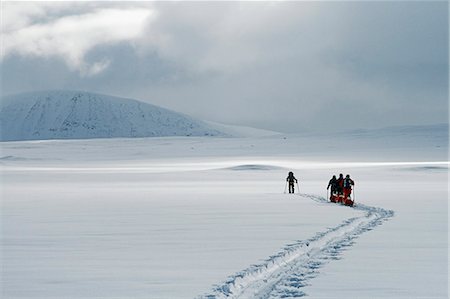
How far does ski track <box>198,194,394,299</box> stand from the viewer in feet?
29.1

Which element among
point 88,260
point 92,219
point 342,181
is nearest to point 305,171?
point 342,181

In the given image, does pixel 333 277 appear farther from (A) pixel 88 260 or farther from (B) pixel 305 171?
(B) pixel 305 171

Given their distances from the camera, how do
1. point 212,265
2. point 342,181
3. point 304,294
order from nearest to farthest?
point 304,294 < point 212,265 < point 342,181

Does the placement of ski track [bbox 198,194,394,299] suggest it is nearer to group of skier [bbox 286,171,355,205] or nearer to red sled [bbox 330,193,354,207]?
red sled [bbox 330,193,354,207]

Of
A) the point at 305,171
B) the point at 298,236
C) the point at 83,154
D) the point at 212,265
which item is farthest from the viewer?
the point at 83,154

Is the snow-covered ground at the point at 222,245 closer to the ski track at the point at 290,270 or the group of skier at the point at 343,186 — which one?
the ski track at the point at 290,270

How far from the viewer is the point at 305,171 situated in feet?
168

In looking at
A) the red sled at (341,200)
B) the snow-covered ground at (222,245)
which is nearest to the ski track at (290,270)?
the snow-covered ground at (222,245)

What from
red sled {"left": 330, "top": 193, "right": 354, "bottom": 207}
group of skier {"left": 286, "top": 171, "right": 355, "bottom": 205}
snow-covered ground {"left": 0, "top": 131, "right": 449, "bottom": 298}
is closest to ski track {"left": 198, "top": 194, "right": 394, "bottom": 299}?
snow-covered ground {"left": 0, "top": 131, "right": 449, "bottom": 298}

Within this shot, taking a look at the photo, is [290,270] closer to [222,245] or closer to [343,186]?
[222,245]

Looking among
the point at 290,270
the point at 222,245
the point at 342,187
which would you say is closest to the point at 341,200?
the point at 342,187

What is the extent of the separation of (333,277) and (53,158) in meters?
73.0

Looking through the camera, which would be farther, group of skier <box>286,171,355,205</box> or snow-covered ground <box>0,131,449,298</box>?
group of skier <box>286,171,355,205</box>

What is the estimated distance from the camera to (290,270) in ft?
33.8
